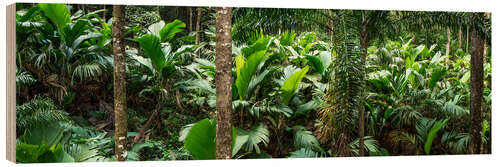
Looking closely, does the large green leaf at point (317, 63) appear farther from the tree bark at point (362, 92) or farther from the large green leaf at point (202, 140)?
the large green leaf at point (202, 140)

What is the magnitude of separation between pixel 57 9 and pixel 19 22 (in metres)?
0.39

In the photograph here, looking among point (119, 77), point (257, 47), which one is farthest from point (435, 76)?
point (119, 77)

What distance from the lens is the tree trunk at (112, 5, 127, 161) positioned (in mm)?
3959

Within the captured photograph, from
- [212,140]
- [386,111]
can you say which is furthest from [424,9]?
[212,140]

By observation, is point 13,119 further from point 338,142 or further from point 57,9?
point 338,142

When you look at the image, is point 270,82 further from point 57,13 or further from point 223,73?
point 57,13

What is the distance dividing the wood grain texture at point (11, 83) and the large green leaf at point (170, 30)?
61.7 inches

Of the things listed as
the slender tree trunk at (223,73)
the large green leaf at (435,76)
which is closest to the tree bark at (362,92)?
the large green leaf at (435,76)

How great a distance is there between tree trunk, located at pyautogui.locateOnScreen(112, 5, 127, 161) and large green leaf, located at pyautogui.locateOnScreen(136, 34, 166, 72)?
2.04ft

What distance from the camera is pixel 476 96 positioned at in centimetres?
503

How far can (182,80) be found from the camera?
4992 mm

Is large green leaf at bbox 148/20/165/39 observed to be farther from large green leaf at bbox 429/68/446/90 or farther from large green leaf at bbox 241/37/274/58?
A: large green leaf at bbox 429/68/446/90

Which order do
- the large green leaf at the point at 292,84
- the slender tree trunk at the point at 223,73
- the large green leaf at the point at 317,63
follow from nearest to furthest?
the slender tree trunk at the point at 223,73 < the large green leaf at the point at 292,84 < the large green leaf at the point at 317,63

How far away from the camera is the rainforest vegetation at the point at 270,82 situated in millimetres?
4406
